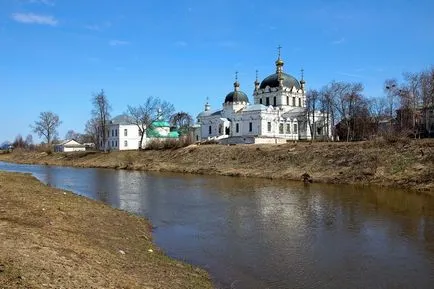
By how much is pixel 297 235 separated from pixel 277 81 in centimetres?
7815

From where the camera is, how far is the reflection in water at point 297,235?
1223cm

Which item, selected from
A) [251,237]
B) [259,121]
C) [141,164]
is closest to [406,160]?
[251,237]

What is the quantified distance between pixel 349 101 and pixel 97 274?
68146mm

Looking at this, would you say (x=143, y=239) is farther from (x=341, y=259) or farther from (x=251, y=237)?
(x=341, y=259)

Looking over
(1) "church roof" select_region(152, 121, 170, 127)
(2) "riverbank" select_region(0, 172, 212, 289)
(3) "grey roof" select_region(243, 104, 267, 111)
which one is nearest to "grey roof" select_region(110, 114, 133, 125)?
(1) "church roof" select_region(152, 121, 170, 127)

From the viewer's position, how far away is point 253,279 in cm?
1169

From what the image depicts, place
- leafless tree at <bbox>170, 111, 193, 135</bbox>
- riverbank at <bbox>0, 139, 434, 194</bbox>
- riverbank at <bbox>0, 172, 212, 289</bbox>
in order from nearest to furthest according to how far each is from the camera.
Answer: riverbank at <bbox>0, 172, 212, 289</bbox> → riverbank at <bbox>0, 139, 434, 194</bbox> → leafless tree at <bbox>170, 111, 193, 135</bbox>

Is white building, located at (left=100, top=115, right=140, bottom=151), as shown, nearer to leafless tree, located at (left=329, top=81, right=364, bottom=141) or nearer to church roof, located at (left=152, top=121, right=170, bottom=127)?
church roof, located at (left=152, top=121, right=170, bottom=127)

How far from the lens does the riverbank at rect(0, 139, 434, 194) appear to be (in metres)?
37.8

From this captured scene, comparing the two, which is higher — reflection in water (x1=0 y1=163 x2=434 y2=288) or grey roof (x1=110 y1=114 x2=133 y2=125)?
grey roof (x1=110 y1=114 x2=133 y2=125)

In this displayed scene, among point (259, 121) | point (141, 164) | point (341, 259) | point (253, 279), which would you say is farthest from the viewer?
point (259, 121)

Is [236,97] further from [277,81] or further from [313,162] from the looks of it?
[313,162]

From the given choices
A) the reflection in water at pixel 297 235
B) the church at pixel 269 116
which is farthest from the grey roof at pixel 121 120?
the reflection in water at pixel 297 235

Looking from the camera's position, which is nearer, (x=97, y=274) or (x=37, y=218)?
(x=97, y=274)
